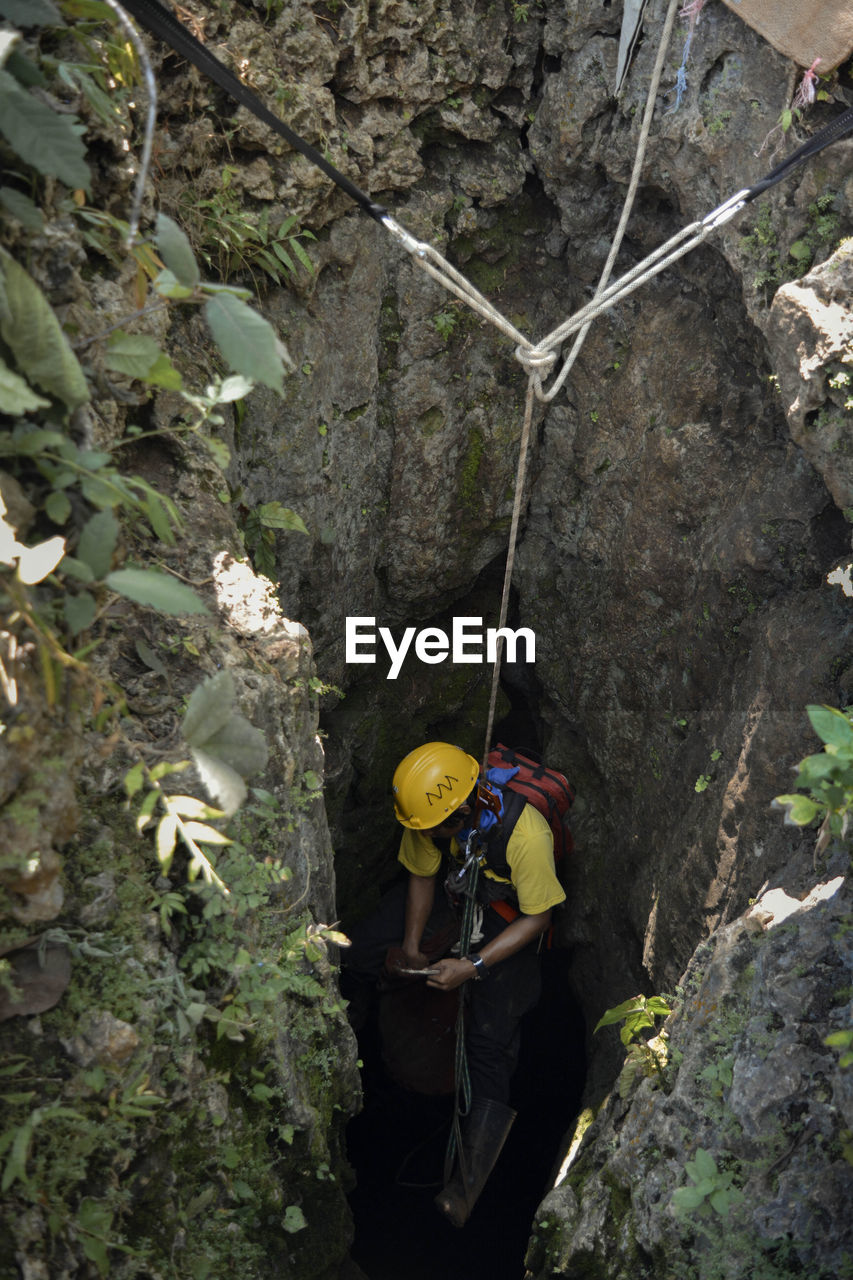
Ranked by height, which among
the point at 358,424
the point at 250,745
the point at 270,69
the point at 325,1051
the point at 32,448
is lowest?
the point at 325,1051

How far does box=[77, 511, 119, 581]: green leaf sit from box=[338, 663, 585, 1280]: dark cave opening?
167 inches

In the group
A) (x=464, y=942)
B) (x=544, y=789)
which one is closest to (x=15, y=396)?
(x=544, y=789)

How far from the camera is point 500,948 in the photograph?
4.95 metres

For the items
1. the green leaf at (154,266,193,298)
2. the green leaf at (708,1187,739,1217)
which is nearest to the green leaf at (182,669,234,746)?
the green leaf at (154,266,193,298)

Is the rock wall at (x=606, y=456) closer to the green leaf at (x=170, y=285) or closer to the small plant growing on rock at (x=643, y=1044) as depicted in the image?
the small plant growing on rock at (x=643, y=1044)

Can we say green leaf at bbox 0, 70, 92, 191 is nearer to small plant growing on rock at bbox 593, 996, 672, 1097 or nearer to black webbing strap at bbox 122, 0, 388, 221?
black webbing strap at bbox 122, 0, 388, 221

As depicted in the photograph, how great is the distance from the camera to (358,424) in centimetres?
466

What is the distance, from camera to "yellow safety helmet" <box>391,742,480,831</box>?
491cm

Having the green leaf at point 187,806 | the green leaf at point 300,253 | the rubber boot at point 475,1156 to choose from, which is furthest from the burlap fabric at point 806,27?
the rubber boot at point 475,1156

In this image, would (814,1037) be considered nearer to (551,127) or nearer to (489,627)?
(489,627)

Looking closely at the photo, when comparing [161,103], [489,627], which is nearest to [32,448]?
[161,103]

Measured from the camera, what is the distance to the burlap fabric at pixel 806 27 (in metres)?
3.23

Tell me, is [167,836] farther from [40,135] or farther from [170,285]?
[40,135]

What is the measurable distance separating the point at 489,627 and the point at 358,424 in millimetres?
1897
